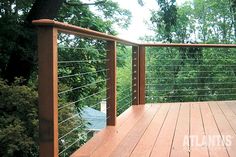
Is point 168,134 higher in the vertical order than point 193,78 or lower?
lower

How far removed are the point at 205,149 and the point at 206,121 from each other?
121 cm

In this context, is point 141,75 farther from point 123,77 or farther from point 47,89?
point 123,77

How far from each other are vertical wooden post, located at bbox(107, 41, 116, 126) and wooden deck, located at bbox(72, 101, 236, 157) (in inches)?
5.2

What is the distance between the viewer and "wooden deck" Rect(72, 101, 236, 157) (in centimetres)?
307

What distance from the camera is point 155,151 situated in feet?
10.1

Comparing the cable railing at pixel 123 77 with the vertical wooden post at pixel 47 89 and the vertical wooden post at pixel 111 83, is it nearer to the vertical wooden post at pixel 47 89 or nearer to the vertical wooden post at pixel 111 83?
the vertical wooden post at pixel 111 83

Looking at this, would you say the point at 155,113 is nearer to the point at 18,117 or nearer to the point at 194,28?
the point at 18,117

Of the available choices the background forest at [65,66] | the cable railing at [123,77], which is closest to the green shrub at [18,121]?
the background forest at [65,66]

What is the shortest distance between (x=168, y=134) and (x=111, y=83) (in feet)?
2.60

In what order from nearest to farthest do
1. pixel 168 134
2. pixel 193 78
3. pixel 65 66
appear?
1. pixel 168 134
2. pixel 65 66
3. pixel 193 78

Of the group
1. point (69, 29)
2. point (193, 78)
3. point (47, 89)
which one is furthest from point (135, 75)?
point (193, 78)

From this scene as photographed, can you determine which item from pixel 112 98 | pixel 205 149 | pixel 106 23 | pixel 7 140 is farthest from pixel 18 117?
pixel 106 23

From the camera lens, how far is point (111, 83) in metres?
4.05

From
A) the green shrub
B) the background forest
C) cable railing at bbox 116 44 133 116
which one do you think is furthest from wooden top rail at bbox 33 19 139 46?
cable railing at bbox 116 44 133 116
